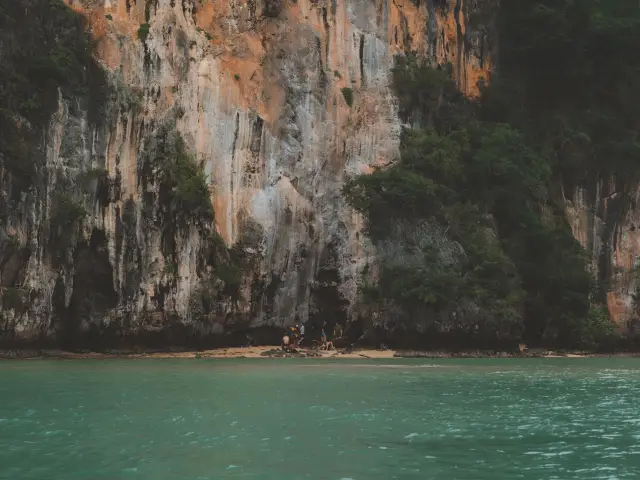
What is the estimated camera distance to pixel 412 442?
10.2 metres

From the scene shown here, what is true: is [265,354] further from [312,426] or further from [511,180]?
[312,426]

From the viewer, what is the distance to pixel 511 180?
116ft

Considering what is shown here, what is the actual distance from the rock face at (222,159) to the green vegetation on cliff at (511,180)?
1650 mm

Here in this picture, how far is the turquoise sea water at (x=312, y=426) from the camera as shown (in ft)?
28.0

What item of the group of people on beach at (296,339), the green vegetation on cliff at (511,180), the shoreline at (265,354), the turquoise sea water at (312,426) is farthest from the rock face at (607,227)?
the turquoise sea water at (312,426)

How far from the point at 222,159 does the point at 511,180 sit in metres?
13.0

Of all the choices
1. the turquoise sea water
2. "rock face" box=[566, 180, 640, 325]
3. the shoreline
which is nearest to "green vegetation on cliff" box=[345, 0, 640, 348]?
"rock face" box=[566, 180, 640, 325]

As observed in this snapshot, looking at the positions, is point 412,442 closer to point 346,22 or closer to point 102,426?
point 102,426

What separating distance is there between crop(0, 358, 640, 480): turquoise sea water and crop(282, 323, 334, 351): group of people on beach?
9.48m

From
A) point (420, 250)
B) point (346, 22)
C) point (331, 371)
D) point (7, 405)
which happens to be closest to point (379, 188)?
point (420, 250)

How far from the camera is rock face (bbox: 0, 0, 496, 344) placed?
2762cm

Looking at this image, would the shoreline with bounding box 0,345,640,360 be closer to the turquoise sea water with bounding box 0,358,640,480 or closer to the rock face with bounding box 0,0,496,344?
the rock face with bounding box 0,0,496,344

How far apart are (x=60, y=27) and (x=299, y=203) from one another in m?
11.2

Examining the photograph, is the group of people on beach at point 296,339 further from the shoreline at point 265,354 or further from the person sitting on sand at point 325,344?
the shoreline at point 265,354
